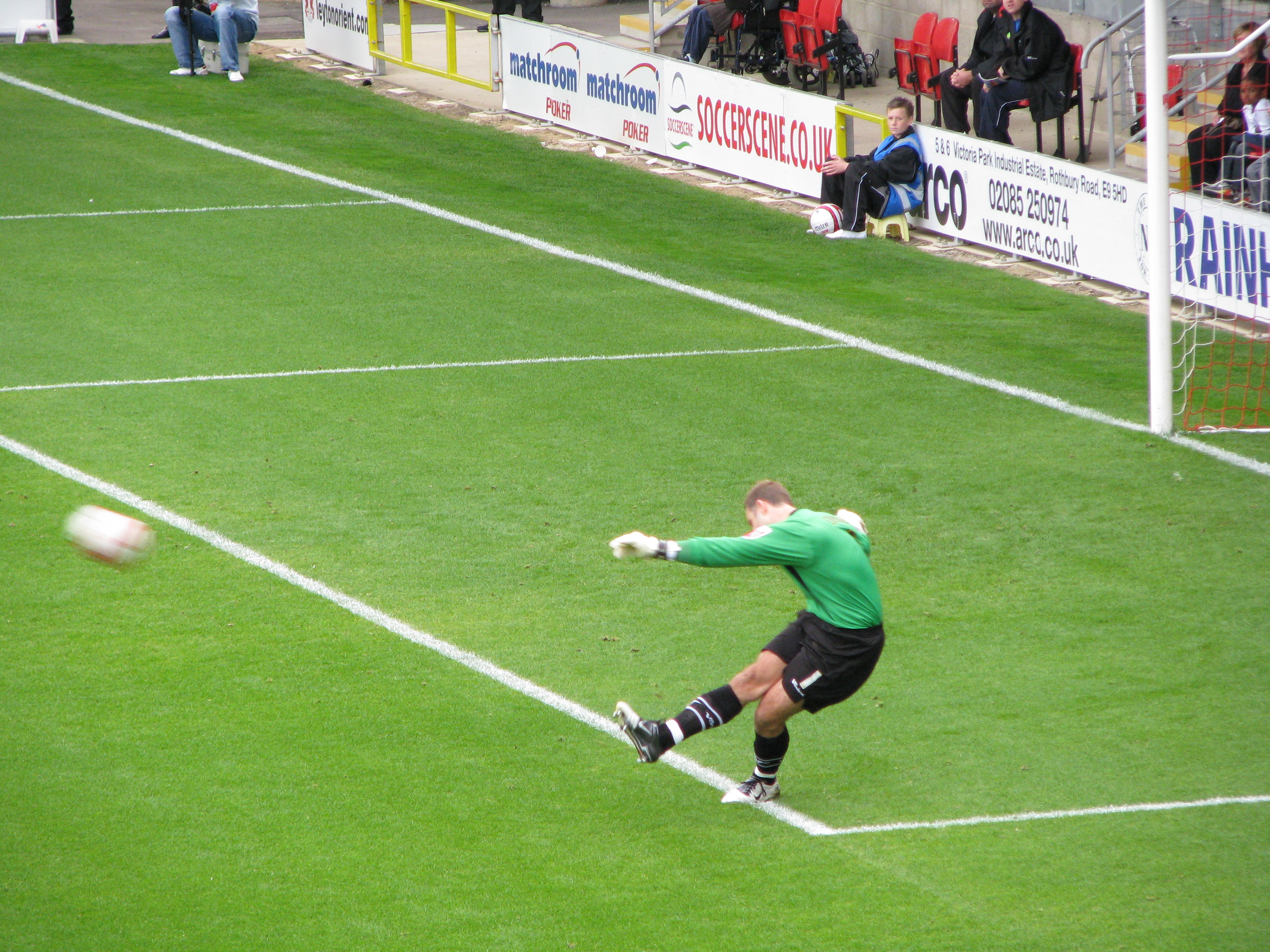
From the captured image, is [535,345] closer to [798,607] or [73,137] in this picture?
[798,607]

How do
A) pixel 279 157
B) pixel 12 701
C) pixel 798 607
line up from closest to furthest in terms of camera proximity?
pixel 12 701 < pixel 798 607 < pixel 279 157

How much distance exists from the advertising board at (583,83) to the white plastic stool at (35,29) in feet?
32.5

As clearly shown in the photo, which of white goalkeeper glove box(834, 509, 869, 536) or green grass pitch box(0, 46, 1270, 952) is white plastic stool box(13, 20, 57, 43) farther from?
white goalkeeper glove box(834, 509, 869, 536)

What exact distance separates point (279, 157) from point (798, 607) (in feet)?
48.0

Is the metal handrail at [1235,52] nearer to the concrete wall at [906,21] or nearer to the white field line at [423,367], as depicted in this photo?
the white field line at [423,367]

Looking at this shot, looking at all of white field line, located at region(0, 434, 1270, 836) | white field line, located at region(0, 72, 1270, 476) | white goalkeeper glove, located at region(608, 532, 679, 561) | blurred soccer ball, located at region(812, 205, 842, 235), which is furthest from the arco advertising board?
white goalkeeper glove, located at region(608, 532, 679, 561)

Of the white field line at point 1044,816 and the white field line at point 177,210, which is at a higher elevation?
the white field line at point 177,210

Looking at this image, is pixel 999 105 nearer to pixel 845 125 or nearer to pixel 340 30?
pixel 845 125

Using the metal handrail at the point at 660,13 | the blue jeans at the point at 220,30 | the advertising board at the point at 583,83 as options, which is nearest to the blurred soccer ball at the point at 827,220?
the advertising board at the point at 583,83

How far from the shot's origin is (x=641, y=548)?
6.23m

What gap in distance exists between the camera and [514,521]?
35.5ft

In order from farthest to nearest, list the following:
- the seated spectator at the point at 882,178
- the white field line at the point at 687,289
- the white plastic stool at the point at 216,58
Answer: the white plastic stool at the point at 216,58
the seated spectator at the point at 882,178
the white field line at the point at 687,289

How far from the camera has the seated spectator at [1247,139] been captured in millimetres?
14453

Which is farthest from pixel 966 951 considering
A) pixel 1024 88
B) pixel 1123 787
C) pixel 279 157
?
pixel 279 157
